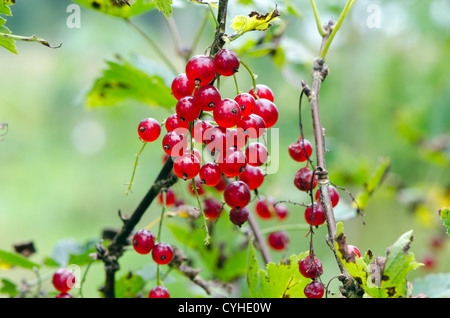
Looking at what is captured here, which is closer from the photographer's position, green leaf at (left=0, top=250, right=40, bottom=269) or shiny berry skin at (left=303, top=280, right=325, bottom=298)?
shiny berry skin at (left=303, top=280, right=325, bottom=298)

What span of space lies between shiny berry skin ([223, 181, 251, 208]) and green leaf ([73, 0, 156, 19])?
0.52m

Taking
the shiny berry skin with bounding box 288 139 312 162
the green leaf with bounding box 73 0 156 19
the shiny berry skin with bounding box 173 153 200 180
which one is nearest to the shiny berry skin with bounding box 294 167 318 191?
the shiny berry skin with bounding box 288 139 312 162

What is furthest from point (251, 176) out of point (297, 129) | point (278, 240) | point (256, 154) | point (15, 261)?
point (297, 129)

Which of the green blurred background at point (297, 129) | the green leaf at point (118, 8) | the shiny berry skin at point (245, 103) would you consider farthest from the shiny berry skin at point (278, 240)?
the green leaf at point (118, 8)

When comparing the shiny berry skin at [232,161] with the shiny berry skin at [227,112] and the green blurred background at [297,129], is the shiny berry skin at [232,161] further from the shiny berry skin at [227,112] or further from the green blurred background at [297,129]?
the green blurred background at [297,129]

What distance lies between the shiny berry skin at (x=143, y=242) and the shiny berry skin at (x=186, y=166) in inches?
4.8

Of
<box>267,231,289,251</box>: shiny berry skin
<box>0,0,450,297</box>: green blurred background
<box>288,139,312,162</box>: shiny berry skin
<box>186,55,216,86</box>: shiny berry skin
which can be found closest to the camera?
<box>186,55,216,86</box>: shiny berry skin

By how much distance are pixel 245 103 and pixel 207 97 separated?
0.05 metres

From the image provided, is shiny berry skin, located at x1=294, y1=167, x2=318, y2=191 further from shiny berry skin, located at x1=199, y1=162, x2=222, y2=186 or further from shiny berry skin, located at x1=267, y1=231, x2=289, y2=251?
shiny berry skin, located at x1=267, y1=231, x2=289, y2=251

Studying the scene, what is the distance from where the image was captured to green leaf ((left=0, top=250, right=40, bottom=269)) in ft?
2.40

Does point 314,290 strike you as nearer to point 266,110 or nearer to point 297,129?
point 266,110

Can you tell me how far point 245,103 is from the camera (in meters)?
0.53
